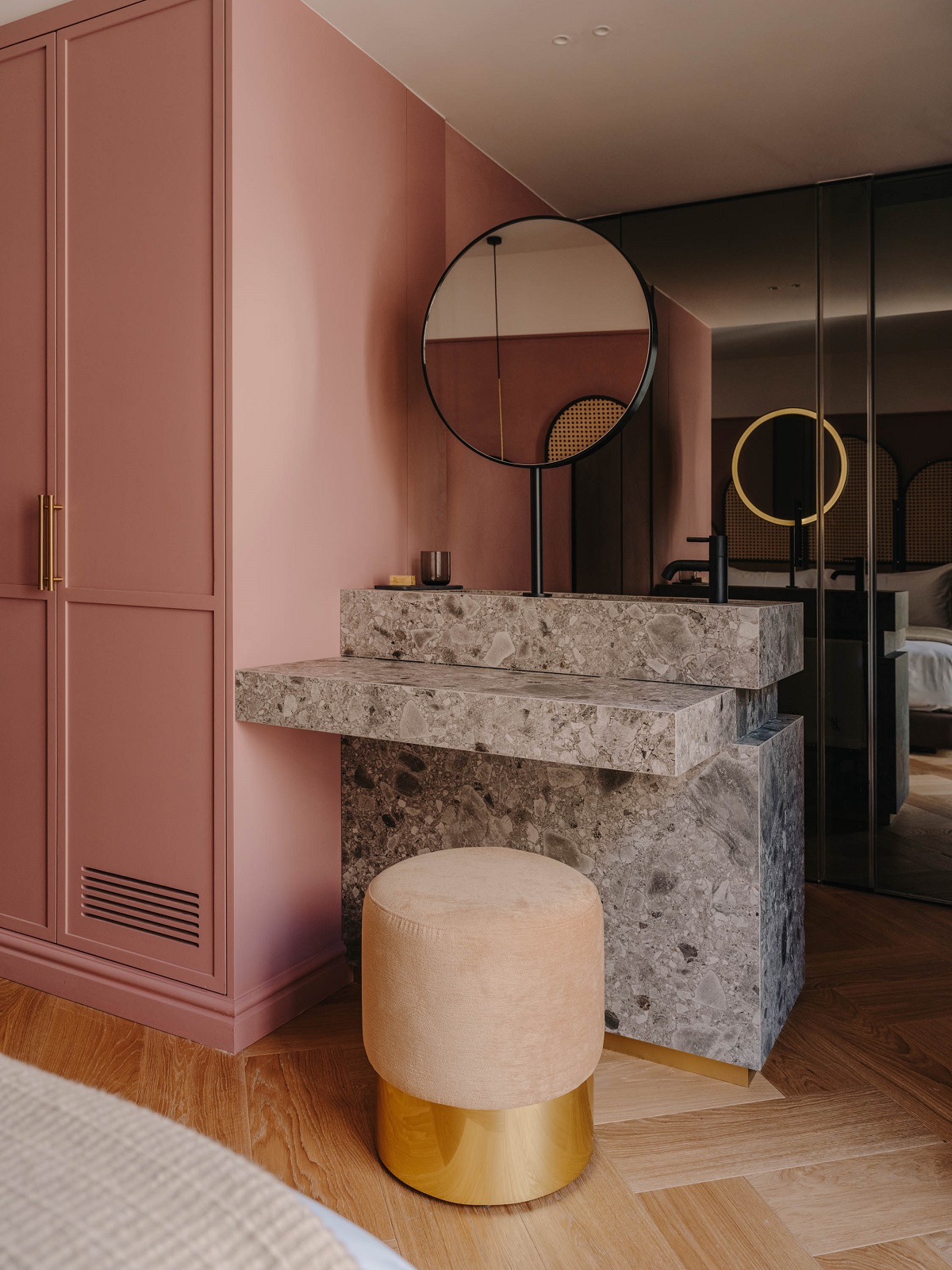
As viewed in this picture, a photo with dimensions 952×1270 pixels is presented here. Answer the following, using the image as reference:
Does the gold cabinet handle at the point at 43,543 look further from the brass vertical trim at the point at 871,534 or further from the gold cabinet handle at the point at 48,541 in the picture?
the brass vertical trim at the point at 871,534

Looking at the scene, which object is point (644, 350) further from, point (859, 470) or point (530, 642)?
point (859, 470)

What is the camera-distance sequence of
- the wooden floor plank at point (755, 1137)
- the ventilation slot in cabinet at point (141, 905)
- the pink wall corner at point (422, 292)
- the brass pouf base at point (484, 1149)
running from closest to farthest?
the brass pouf base at point (484, 1149) < the wooden floor plank at point (755, 1137) < the ventilation slot in cabinet at point (141, 905) < the pink wall corner at point (422, 292)

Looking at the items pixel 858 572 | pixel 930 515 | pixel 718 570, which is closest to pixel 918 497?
pixel 930 515

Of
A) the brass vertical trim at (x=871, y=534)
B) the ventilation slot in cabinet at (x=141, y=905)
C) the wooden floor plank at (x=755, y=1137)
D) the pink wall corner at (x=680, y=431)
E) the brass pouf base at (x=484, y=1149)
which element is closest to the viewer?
the brass pouf base at (x=484, y=1149)

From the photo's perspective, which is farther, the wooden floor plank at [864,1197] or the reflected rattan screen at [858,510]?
the reflected rattan screen at [858,510]

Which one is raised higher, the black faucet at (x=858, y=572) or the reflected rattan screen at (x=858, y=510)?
the reflected rattan screen at (x=858, y=510)

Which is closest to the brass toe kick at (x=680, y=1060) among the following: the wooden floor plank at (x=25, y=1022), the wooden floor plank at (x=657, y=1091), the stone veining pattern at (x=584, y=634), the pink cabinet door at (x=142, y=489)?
the wooden floor plank at (x=657, y=1091)

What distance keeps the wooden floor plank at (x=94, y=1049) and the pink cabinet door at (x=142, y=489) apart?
144 mm

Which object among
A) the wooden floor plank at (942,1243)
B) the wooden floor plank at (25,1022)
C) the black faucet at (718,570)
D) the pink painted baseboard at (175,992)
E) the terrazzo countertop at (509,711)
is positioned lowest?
the wooden floor plank at (942,1243)

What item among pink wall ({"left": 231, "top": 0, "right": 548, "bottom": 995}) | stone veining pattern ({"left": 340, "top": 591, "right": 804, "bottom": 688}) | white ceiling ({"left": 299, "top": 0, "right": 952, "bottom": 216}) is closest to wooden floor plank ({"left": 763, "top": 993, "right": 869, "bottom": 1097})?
stone veining pattern ({"left": 340, "top": 591, "right": 804, "bottom": 688})

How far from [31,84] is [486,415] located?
137 centimetres

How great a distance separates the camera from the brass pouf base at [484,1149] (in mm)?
1521

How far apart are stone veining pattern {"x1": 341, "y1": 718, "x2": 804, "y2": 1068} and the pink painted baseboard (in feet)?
1.42

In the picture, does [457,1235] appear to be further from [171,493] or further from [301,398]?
[301,398]
